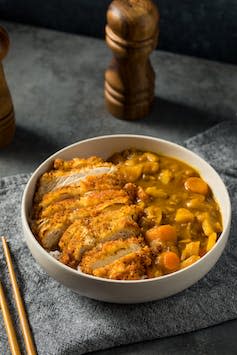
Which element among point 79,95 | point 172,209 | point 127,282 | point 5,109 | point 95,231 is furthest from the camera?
point 79,95

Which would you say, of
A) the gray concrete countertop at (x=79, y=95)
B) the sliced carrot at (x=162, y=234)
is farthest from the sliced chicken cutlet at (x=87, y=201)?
the gray concrete countertop at (x=79, y=95)

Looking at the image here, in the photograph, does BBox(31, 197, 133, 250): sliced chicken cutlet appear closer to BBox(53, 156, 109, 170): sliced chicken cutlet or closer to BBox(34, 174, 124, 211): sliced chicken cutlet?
BBox(34, 174, 124, 211): sliced chicken cutlet

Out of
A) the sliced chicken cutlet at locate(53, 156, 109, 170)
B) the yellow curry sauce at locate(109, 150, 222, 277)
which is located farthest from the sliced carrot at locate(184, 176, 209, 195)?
the sliced chicken cutlet at locate(53, 156, 109, 170)

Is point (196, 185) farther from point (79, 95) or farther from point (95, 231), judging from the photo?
point (79, 95)

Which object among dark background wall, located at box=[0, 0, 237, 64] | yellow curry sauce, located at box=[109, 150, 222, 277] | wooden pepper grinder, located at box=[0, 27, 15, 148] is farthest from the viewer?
dark background wall, located at box=[0, 0, 237, 64]

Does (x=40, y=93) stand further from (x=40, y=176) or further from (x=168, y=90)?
(x=40, y=176)

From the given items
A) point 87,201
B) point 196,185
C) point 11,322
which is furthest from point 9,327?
point 196,185
